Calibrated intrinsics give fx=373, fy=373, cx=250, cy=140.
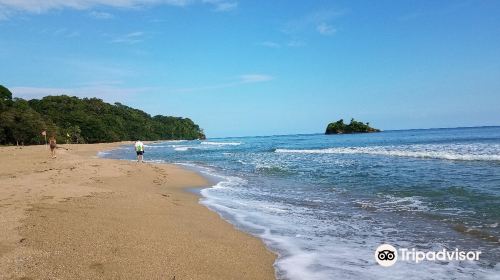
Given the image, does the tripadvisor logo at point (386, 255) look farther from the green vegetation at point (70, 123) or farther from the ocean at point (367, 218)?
the green vegetation at point (70, 123)

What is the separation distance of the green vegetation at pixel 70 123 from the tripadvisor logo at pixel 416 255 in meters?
68.2

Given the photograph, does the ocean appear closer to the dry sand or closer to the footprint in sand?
the dry sand

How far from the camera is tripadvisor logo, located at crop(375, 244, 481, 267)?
561 cm

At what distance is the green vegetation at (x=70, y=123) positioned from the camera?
62906mm

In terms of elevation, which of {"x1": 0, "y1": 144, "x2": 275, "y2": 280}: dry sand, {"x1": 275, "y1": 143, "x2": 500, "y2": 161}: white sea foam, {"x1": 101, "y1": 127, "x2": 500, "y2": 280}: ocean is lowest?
{"x1": 101, "y1": 127, "x2": 500, "y2": 280}: ocean

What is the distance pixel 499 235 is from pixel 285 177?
11.3m

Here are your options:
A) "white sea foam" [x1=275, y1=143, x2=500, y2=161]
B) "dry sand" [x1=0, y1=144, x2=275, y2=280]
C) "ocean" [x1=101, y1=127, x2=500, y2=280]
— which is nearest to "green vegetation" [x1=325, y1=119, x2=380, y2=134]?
"white sea foam" [x1=275, y1=143, x2=500, y2=161]

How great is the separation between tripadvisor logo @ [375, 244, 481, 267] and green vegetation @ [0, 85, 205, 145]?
6823 cm

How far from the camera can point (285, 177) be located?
17.8 m

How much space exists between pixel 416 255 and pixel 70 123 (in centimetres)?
11136

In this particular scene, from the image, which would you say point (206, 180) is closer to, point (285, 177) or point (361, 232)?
point (285, 177)

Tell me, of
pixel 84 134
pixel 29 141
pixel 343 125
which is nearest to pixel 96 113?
pixel 84 134

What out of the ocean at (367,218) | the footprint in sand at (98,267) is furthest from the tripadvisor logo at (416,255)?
the footprint in sand at (98,267)

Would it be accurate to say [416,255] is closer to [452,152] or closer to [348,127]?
[452,152]
